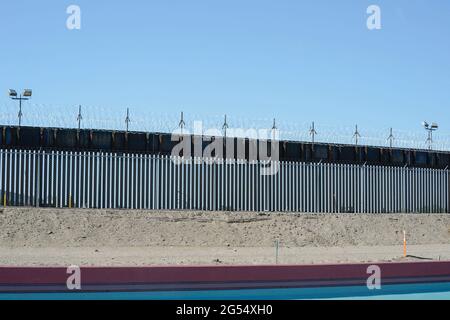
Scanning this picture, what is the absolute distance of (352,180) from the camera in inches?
1256

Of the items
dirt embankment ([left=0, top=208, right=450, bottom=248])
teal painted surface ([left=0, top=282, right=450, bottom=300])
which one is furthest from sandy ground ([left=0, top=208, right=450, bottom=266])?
teal painted surface ([left=0, top=282, right=450, bottom=300])

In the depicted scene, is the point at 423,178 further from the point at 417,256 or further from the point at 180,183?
the point at 180,183

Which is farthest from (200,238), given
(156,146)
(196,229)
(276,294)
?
(276,294)

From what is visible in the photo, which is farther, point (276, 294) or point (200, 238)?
point (200, 238)

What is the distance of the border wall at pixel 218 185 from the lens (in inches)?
1072

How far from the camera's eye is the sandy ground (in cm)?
2203

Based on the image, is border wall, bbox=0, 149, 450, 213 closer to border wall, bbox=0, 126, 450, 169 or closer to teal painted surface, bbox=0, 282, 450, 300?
border wall, bbox=0, 126, 450, 169

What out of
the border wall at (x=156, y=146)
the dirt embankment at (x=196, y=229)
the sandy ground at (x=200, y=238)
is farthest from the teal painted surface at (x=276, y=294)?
the border wall at (x=156, y=146)

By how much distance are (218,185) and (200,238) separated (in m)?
4.06

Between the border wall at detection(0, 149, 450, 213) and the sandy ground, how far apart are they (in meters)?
1.09

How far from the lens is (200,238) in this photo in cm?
2575

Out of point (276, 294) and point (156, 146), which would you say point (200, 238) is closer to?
point (156, 146)

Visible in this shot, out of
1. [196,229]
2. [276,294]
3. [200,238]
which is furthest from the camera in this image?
[196,229]

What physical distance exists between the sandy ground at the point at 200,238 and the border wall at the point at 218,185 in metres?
1.09
